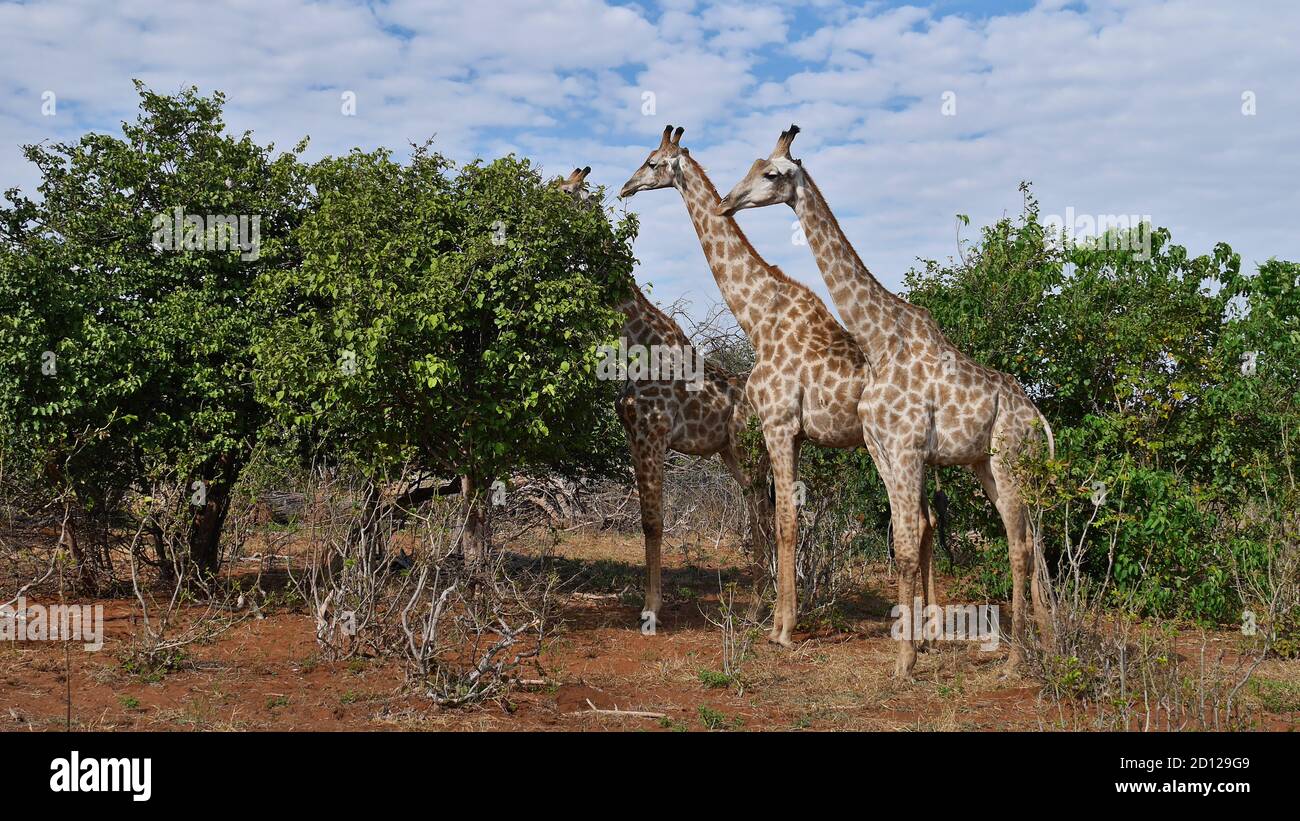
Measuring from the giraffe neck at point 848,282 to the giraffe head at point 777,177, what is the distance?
9 centimetres

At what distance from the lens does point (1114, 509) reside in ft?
35.8

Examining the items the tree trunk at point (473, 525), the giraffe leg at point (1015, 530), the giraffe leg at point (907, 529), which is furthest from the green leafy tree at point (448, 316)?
the giraffe leg at point (1015, 530)

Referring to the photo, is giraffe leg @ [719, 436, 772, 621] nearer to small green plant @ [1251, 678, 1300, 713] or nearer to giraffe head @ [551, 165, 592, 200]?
giraffe head @ [551, 165, 592, 200]

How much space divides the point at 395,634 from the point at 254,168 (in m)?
5.69

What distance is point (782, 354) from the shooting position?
1057 cm

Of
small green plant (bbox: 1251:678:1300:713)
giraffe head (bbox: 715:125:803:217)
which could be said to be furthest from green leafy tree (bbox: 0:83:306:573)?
small green plant (bbox: 1251:678:1300:713)

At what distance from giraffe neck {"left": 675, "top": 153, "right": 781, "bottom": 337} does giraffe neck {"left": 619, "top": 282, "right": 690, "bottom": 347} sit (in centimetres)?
90

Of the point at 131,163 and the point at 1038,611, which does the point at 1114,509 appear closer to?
the point at 1038,611

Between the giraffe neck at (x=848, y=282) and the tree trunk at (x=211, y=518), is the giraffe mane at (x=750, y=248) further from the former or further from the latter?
the tree trunk at (x=211, y=518)

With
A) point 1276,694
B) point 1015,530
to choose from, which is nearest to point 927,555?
point 1015,530

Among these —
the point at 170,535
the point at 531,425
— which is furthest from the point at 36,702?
the point at 531,425

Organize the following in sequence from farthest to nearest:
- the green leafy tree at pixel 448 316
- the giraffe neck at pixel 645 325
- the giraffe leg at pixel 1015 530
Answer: the giraffe neck at pixel 645 325 → the green leafy tree at pixel 448 316 → the giraffe leg at pixel 1015 530

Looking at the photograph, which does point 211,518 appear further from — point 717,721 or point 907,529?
point 907,529

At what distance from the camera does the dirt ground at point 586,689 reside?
7648mm
